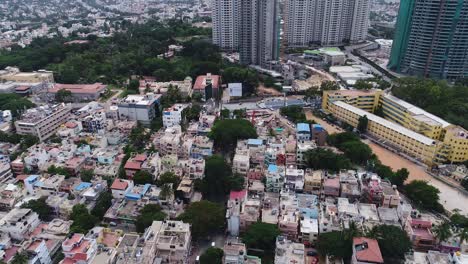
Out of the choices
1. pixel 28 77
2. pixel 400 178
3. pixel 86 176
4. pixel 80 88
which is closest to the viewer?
pixel 86 176

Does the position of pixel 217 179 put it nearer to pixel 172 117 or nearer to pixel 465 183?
pixel 172 117

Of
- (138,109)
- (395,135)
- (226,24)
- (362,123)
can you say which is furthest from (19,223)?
(226,24)

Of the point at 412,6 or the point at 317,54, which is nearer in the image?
the point at 412,6

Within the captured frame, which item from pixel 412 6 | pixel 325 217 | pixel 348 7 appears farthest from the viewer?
pixel 348 7

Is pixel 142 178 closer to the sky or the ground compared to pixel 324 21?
closer to the ground

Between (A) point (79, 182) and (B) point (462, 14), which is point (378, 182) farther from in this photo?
(B) point (462, 14)

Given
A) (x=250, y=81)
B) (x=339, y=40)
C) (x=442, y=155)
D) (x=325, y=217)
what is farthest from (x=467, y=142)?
(x=339, y=40)

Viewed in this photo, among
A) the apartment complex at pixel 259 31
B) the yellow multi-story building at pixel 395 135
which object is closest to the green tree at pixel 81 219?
the yellow multi-story building at pixel 395 135
